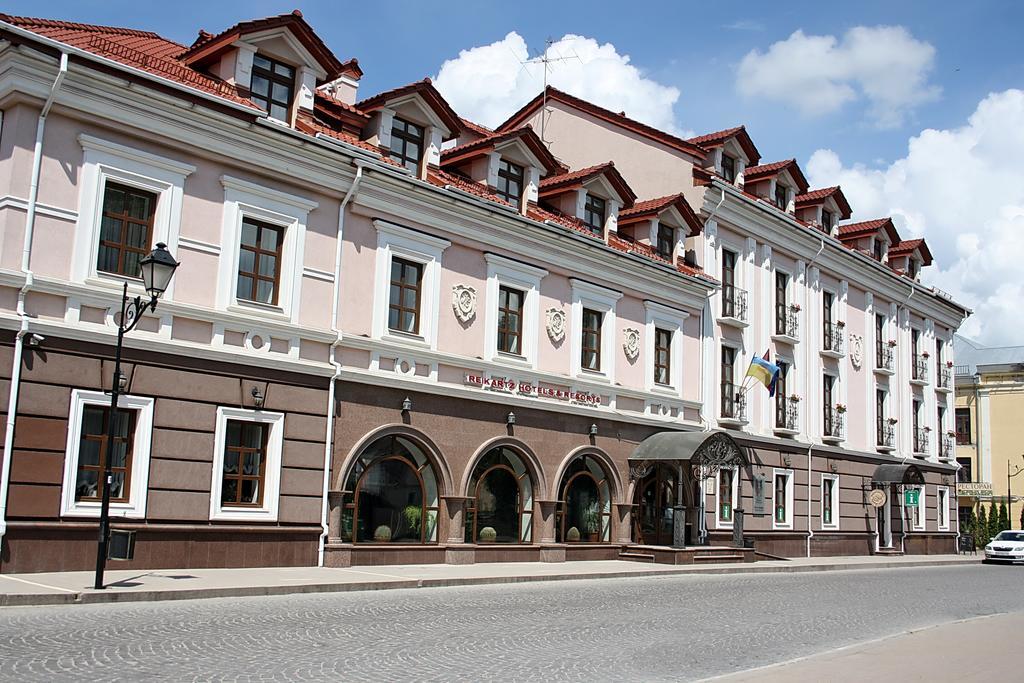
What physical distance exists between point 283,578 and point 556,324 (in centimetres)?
1103

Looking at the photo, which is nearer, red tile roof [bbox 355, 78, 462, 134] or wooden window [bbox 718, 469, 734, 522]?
red tile roof [bbox 355, 78, 462, 134]

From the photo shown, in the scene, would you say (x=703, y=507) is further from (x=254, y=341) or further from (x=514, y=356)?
(x=254, y=341)

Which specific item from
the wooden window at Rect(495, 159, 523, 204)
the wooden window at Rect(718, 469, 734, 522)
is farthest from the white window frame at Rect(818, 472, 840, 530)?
the wooden window at Rect(495, 159, 523, 204)

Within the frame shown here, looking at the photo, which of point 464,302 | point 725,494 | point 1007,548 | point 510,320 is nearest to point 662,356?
point 725,494

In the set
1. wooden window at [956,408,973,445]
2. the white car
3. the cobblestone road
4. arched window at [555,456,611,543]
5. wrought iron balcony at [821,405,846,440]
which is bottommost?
the cobblestone road

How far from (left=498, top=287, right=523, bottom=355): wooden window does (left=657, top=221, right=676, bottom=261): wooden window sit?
22.5 ft

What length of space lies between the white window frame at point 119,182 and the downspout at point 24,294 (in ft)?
2.32

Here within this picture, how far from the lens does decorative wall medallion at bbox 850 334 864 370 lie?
40.2m

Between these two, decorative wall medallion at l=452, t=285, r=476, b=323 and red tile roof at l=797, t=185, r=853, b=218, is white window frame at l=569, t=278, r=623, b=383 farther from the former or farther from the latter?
red tile roof at l=797, t=185, r=853, b=218

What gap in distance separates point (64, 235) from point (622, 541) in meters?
16.4

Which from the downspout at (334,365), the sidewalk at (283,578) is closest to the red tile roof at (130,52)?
the downspout at (334,365)

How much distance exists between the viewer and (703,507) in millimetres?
30219

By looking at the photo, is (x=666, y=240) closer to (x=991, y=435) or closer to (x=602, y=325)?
(x=602, y=325)

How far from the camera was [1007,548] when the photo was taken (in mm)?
38375
